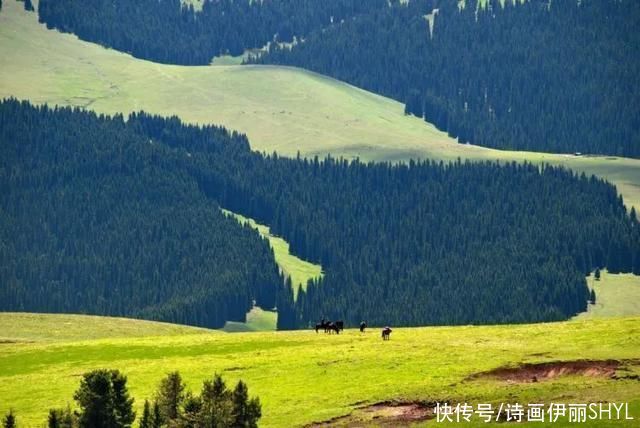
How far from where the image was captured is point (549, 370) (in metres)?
91.1

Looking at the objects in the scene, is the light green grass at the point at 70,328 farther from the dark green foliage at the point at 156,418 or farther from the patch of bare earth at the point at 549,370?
the patch of bare earth at the point at 549,370

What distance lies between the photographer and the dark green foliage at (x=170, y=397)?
91.8 meters

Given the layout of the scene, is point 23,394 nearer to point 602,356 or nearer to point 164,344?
point 164,344

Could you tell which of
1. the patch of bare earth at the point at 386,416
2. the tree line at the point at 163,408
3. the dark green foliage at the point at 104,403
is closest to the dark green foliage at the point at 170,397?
the tree line at the point at 163,408

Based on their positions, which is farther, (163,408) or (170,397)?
(170,397)

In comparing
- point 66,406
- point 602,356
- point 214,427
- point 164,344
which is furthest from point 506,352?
point 164,344

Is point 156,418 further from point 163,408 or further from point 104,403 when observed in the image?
point 104,403

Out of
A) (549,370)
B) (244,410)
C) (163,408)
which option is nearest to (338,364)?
(163,408)

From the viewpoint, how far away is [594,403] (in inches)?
3127

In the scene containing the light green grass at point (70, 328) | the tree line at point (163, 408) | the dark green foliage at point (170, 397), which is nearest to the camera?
the tree line at point (163, 408)

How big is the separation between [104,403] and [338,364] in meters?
18.0

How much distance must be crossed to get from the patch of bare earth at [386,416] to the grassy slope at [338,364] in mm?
1098

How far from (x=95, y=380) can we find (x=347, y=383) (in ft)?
53.3

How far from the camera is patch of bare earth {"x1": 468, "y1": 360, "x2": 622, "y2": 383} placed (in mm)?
89312
